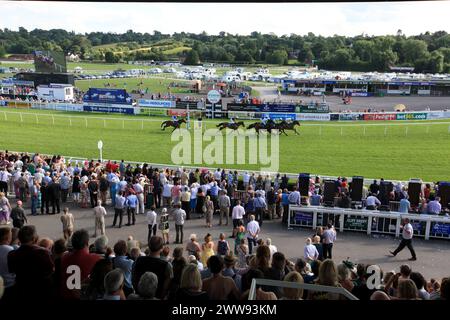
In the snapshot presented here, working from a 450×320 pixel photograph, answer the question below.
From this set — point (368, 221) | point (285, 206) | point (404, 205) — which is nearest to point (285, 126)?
point (285, 206)

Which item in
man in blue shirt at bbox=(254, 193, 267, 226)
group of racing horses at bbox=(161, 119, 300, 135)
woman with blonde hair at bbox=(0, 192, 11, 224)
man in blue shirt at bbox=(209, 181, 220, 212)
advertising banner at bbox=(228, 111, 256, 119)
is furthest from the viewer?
advertising banner at bbox=(228, 111, 256, 119)

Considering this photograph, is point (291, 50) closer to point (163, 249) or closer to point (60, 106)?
point (60, 106)

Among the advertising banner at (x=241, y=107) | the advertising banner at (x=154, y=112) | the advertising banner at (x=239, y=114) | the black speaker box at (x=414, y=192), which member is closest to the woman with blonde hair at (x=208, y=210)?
the black speaker box at (x=414, y=192)

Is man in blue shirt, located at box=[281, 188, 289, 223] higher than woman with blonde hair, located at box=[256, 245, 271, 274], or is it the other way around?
woman with blonde hair, located at box=[256, 245, 271, 274]

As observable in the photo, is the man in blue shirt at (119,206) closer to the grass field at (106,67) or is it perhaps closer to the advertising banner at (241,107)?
the advertising banner at (241,107)

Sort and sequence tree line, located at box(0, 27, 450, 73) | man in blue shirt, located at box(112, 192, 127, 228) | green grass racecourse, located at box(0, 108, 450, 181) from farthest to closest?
1. tree line, located at box(0, 27, 450, 73)
2. green grass racecourse, located at box(0, 108, 450, 181)
3. man in blue shirt, located at box(112, 192, 127, 228)

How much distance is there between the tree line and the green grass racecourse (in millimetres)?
52234

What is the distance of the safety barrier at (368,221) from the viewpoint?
1135cm

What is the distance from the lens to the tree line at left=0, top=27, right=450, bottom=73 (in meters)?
77.9

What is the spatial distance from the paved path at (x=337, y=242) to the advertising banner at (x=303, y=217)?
0.26 m

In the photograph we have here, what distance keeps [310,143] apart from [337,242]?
12476 mm

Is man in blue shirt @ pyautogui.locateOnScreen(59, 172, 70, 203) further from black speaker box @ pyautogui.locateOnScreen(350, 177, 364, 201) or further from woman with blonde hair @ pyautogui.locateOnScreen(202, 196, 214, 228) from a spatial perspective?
black speaker box @ pyautogui.locateOnScreen(350, 177, 364, 201)

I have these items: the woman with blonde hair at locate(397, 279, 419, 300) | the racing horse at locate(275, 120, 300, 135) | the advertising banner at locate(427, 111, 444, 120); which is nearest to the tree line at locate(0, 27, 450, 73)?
the advertising banner at locate(427, 111, 444, 120)

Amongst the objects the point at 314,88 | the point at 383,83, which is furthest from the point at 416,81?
the point at 314,88
